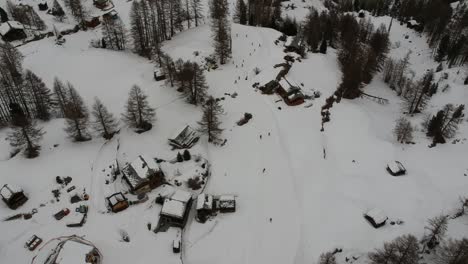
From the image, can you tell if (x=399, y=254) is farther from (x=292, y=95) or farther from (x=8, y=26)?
(x=8, y=26)

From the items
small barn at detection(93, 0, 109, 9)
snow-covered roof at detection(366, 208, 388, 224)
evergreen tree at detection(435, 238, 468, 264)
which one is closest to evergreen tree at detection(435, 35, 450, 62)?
evergreen tree at detection(435, 238, 468, 264)

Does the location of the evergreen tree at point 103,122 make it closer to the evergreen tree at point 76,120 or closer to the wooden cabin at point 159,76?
the evergreen tree at point 76,120

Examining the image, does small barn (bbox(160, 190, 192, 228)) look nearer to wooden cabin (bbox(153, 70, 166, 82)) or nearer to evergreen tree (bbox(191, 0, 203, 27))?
wooden cabin (bbox(153, 70, 166, 82))

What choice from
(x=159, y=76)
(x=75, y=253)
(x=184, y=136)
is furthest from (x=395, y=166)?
(x=159, y=76)

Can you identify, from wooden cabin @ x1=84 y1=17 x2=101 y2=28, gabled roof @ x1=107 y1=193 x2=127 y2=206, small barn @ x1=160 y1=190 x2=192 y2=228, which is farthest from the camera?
wooden cabin @ x1=84 y1=17 x2=101 y2=28

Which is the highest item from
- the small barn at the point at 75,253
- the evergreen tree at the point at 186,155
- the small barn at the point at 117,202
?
the evergreen tree at the point at 186,155

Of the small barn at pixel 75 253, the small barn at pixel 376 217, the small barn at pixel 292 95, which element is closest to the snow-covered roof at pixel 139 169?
the small barn at pixel 75 253
